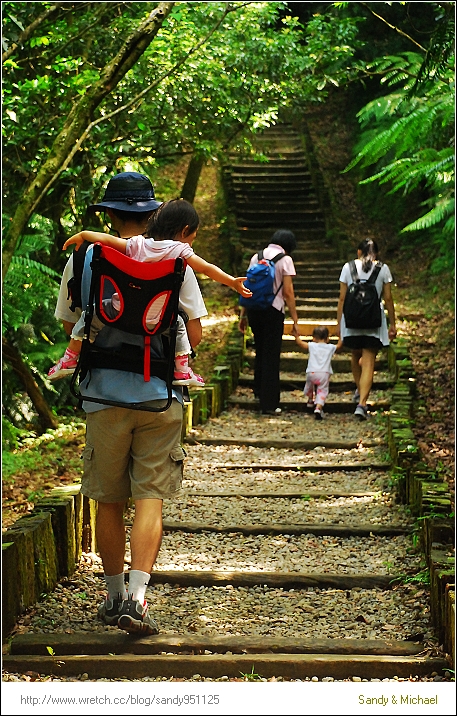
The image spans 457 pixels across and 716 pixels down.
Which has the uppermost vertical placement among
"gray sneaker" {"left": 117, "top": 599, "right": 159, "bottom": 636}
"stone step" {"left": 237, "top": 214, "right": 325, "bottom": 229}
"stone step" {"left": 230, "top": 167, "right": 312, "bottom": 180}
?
"stone step" {"left": 230, "top": 167, "right": 312, "bottom": 180}

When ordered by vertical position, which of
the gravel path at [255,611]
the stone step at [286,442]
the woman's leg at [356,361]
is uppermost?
the woman's leg at [356,361]

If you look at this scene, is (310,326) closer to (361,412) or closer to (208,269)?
(361,412)

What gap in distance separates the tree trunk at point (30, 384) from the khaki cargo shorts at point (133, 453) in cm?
453

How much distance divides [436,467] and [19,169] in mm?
4932

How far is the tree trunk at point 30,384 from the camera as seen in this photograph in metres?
7.80

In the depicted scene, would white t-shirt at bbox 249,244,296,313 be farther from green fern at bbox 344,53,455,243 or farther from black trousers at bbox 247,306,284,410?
green fern at bbox 344,53,455,243

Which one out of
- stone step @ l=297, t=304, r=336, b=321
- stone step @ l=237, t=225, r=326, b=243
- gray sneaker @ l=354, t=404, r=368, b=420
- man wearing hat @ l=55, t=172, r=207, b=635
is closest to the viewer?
man wearing hat @ l=55, t=172, r=207, b=635

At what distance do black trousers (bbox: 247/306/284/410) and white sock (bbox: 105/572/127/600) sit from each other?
4.81 metres

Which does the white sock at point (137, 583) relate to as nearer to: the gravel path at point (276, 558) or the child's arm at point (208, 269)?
the gravel path at point (276, 558)

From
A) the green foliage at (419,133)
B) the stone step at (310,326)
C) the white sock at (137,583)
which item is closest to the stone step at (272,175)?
the stone step at (310,326)

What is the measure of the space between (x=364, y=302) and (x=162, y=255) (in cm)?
473

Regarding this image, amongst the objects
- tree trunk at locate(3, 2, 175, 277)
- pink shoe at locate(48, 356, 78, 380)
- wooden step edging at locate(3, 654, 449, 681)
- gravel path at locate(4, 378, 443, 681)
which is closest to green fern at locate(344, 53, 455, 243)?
tree trunk at locate(3, 2, 175, 277)

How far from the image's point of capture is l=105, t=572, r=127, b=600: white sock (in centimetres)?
A: 365

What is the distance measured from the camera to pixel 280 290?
Result: 26.6 ft
